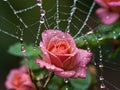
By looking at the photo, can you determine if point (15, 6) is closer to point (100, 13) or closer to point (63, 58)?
point (100, 13)

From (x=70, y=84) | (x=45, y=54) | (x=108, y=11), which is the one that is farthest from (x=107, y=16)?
(x=45, y=54)

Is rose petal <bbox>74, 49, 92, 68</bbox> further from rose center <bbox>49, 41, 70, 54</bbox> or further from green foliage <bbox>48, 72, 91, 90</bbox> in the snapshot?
green foliage <bbox>48, 72, 91, 90</bbox>

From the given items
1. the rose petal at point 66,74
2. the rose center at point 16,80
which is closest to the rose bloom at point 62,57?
the rose petal at point 66,74

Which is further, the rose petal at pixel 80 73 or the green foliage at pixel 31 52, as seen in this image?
the green foliage at pixel 31 52

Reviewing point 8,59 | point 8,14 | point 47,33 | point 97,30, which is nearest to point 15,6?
point 8,14

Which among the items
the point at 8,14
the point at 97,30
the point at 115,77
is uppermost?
the point at 8,14

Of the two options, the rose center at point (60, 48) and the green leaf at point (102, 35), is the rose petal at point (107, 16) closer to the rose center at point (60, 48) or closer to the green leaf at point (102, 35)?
the green leaf at point (102, 35)

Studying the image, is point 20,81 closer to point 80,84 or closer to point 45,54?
point 80,84

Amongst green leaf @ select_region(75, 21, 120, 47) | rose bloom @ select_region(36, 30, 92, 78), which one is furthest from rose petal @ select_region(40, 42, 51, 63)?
green leaf @ select_region(75, 21, 120, 47)
